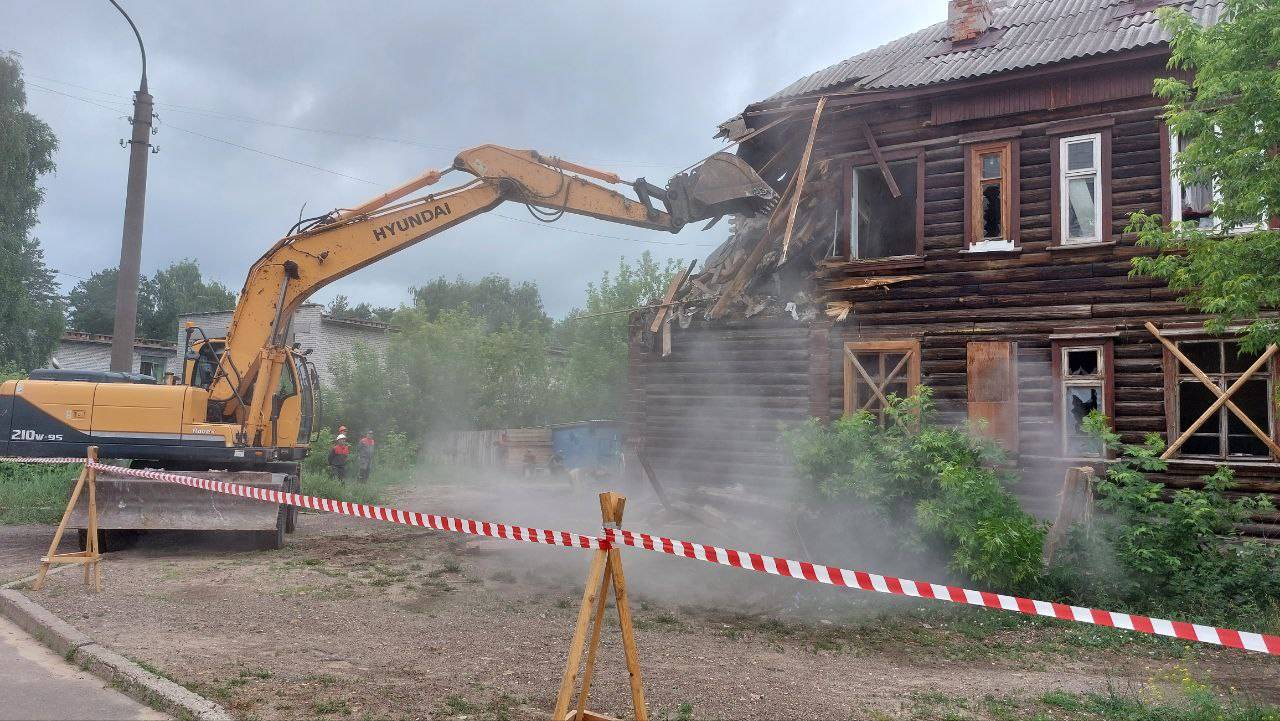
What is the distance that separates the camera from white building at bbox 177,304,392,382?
3538 centimetres

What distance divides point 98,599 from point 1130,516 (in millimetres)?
11121

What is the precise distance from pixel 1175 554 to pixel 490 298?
214 feet

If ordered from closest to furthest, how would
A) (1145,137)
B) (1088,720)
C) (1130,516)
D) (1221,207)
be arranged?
(1088,720) → (1221,207) → (1130,516) → (1145,137)

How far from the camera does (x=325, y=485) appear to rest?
17766 millimetres

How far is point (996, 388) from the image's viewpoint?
11.8 m

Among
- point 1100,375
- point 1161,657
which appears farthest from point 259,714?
point 1100,375

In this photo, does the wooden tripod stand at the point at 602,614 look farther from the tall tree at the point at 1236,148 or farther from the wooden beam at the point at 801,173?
the wooden beam at the point at 801,173

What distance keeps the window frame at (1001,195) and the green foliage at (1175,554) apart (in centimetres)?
347

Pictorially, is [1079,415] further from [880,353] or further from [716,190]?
[716,190]

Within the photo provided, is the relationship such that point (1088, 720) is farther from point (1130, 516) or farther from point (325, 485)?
point (325, 485)

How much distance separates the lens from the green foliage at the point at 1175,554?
903cm

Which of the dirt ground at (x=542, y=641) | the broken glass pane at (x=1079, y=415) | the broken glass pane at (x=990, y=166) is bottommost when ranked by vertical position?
the dirt ground at (x=542, y=641)

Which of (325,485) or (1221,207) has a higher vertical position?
(1221,207)

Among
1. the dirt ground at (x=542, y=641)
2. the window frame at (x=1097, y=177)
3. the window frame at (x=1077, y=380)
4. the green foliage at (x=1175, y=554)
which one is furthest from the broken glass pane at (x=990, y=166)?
the dirt ground at (x=542, y=641)
